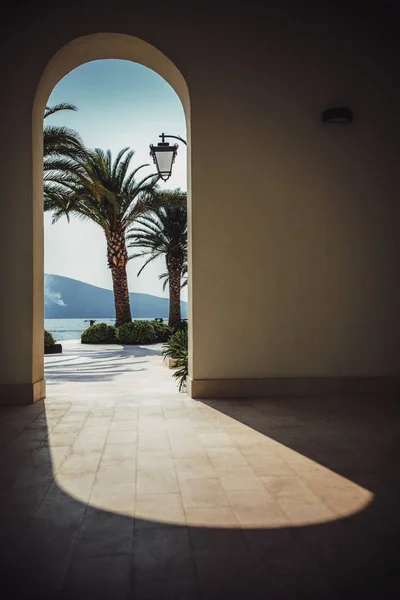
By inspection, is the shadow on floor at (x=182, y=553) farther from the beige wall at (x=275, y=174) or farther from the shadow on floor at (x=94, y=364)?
the shadow on floor at (x=94, y=364)

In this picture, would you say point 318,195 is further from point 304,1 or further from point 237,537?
point 237,537

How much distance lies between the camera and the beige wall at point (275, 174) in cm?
525

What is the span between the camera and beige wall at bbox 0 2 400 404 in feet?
17.2

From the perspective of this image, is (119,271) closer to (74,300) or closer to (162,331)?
(162,331)

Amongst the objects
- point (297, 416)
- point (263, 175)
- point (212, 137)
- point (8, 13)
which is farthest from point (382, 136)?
point (8, 13)

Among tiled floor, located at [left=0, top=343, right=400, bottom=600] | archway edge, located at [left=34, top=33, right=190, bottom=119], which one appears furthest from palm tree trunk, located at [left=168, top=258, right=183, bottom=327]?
tiled floor, located at [left=0, top=343, right=400, bottom=600]

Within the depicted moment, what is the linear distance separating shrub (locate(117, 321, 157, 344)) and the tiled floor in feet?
48.7

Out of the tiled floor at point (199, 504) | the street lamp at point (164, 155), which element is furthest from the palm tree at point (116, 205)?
the tiled floor at point (199, 504)

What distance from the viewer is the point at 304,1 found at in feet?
17.9

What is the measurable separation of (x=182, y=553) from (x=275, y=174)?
14.4 feet

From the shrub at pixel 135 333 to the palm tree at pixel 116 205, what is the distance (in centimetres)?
117

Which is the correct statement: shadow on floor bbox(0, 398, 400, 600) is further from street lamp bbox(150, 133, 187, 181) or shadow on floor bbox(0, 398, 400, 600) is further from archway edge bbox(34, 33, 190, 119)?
street lamp bbox(150, 133, 187, 181)

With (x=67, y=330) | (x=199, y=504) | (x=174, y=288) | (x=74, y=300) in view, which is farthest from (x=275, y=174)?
(x=74, y=300)

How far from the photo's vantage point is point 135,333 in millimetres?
19422
